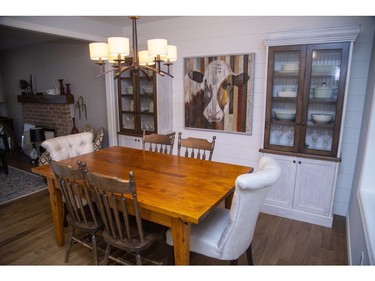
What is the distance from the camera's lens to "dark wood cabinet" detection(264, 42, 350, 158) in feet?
8.25

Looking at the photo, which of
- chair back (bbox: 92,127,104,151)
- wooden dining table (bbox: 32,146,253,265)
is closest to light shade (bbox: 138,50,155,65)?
wooden dining table (bbox: 32,146,253,265)

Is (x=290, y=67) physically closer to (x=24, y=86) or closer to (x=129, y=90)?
(x=129, y=90)

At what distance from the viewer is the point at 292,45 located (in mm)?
2576

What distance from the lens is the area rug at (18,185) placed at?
11.8 ft

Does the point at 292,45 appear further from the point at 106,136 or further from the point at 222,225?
the point at 106,136

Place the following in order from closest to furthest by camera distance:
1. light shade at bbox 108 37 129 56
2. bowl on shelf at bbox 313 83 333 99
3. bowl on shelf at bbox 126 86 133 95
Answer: light shade at bbox 108 37 129 56 → bowl on shelf at bbox 313 83 333 99 → bowl on shelf at bbox 126 86 133 95

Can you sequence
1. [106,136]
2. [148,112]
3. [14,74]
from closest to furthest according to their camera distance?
[148,112], [106,136], [14,74]

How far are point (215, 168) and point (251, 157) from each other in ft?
3.94

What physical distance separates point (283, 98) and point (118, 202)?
2.05m

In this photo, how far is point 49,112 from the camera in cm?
537

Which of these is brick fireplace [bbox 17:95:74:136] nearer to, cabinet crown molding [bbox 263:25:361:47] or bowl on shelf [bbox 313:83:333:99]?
cabinet crown molding [bbox 263:25:361:47]

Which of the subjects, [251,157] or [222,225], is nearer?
[222,225]
